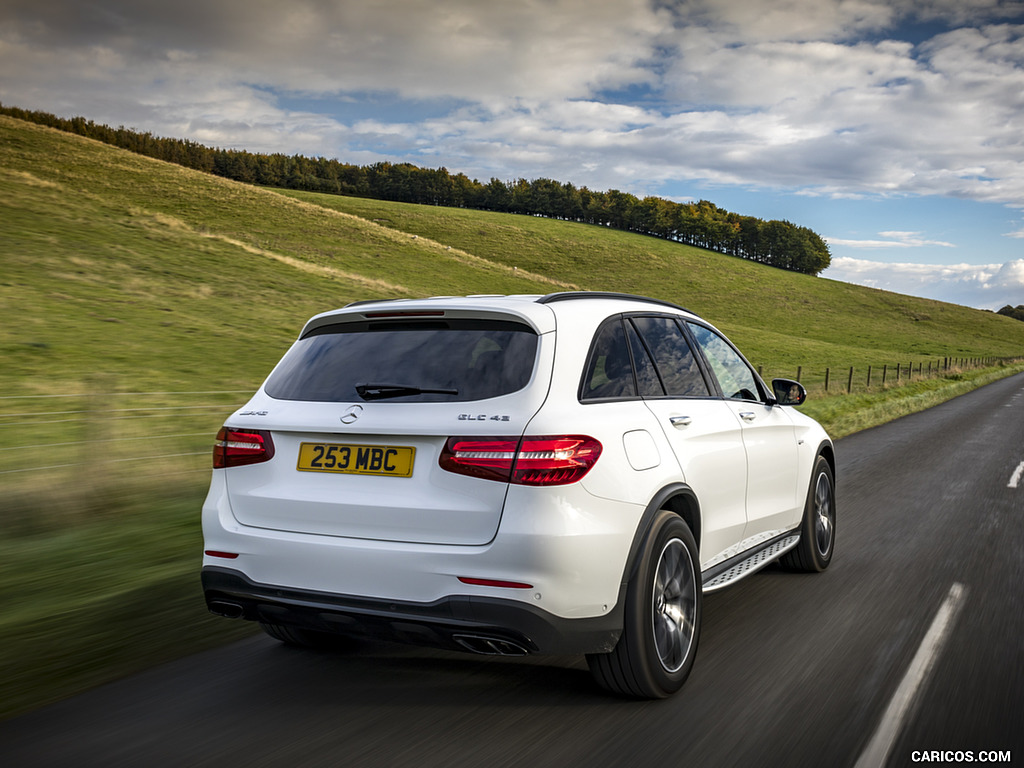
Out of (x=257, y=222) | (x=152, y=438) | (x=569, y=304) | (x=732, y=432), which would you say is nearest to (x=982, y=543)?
(x=732, y=432)

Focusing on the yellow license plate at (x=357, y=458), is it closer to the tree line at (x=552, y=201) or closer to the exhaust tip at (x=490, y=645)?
the exhaust tip at (x=490, y=645)

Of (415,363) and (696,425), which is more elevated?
(415,363)

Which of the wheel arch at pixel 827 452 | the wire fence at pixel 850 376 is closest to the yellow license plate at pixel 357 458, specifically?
the wheel arch at pixel 827 452

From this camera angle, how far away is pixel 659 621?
3676mm

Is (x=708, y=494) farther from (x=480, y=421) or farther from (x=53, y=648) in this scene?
(x=53, y=648)

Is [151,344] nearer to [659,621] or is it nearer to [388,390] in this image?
[388,390]

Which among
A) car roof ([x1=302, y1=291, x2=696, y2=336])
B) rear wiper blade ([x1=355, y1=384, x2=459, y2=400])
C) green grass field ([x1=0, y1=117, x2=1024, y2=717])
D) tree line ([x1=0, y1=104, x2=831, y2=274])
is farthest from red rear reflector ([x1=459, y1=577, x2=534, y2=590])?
tree line ([x1=0, y1=104, x2=831, y2=274])

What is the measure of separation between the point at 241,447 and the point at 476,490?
3.89 ft

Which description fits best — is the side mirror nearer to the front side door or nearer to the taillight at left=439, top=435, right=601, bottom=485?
the front side door

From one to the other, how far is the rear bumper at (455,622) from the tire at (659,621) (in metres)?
0.12

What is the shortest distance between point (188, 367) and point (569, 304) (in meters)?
13.1

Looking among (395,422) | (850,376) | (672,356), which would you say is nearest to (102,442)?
(395,422)

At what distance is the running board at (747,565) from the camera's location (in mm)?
4266

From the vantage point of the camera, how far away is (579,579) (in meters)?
3.19
